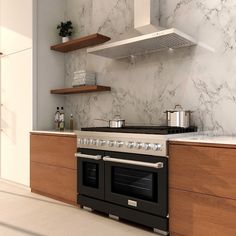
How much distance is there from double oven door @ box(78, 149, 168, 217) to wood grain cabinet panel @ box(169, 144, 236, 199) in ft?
0.30

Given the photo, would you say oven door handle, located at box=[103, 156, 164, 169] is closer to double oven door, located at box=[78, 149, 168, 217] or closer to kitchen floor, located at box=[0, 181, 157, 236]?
double oven door, located at box=[78, 149, 168, 217]

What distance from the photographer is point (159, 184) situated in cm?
205

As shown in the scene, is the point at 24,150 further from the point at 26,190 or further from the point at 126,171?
the point at 126,171

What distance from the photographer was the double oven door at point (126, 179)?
6.71ft

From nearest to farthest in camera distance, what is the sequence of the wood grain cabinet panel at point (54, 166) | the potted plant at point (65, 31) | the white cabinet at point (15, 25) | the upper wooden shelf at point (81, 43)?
the wood grain cabinet panel at point (54, 166)
the upper wooden shelf at point (81, 43)
the white cabinet at point (15, 25)
the potted plant at point (65, 31)

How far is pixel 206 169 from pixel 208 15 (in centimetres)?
142

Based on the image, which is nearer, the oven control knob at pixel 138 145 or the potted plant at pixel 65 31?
the oven control knob at pixel 138 145

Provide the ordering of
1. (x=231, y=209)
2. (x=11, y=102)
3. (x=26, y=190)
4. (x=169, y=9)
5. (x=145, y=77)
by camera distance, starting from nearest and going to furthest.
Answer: (x=231, y=209)
(x=169, y=9)
(x=145, y=77)
(x=26, y=190)
(x=11, y=102)

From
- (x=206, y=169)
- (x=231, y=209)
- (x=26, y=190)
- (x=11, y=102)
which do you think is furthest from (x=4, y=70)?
(x=231, y=209)

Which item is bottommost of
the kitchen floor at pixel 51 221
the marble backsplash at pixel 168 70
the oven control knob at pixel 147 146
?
the kitchen floor at pixel 51 221

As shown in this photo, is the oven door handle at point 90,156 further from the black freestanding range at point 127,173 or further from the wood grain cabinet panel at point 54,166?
the wood grain cabinet panel at point 54,166

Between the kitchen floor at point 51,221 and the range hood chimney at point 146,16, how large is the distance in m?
1.77

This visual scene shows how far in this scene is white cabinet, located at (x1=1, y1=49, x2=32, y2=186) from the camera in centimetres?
346

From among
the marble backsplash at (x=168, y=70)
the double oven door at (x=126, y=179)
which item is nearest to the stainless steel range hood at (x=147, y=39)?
the marble backsplash at (x=168, y=70)
